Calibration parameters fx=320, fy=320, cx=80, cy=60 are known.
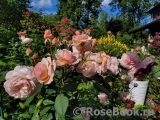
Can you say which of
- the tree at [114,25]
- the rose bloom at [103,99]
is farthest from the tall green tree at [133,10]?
the rose bloom at [103,99]

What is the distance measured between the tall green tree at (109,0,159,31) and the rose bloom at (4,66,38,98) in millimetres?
42489

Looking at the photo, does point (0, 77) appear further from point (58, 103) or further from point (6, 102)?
point (6, 102)

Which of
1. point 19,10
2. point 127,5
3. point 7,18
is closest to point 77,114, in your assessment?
point 7,18

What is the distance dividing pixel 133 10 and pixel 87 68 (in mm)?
44436

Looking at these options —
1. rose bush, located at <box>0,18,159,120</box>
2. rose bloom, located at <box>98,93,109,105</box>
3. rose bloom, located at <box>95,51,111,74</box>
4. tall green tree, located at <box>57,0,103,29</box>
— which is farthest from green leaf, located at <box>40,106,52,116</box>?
tall green tree, located at <box>57,0,103,29</box>

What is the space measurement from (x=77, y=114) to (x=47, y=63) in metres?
0.35

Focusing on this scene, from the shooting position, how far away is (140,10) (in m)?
44.9

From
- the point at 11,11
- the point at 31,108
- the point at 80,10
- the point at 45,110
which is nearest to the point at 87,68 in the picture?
the point at 45,110

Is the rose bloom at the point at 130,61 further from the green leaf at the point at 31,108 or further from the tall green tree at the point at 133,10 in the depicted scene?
the tall green tree at the point at 133,10

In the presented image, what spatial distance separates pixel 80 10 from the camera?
39281 millimetres

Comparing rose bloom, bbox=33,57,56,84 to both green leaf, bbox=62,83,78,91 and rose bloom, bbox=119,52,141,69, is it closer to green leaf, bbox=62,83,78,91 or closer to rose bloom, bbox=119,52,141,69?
green leaf, bbox=62,83,78,91

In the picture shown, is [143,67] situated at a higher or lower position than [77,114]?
higher

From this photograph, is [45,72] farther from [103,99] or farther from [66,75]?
[103,99]

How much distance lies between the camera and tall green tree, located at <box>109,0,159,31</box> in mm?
43688
